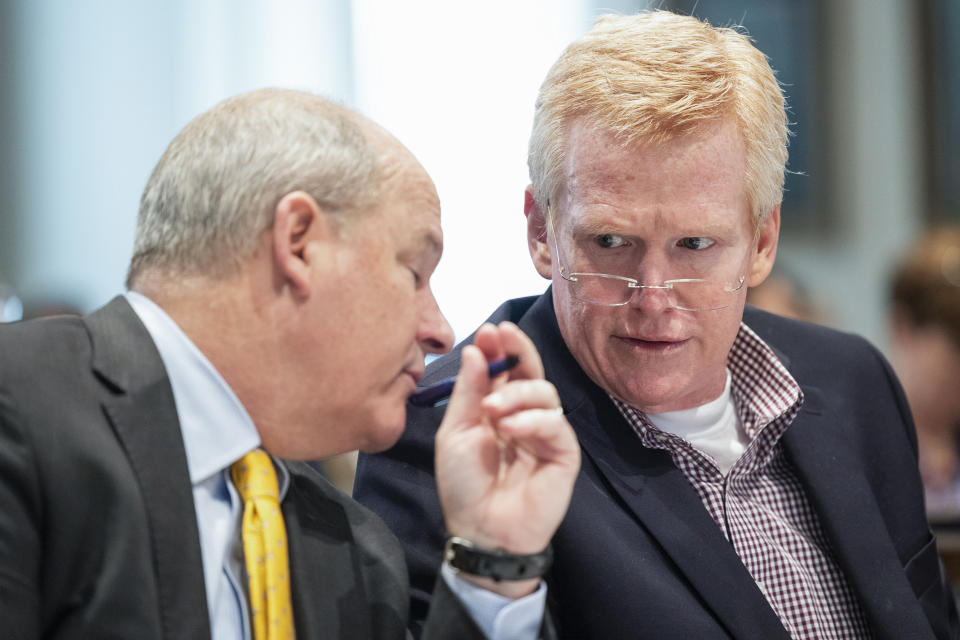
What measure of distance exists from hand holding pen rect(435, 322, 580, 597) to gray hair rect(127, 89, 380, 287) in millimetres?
263

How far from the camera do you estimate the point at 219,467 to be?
1338mm

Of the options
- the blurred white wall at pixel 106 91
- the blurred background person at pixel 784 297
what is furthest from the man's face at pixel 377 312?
the blurred white wall at pixel 106 91

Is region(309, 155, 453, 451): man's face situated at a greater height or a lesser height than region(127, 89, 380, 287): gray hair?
lesser

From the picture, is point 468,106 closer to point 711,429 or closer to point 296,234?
point 711,429

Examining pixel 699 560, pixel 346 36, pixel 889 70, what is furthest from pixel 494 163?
pixel 699 560

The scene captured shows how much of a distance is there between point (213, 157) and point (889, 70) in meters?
4.62

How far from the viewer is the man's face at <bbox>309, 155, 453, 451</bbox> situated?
1360 millimetres

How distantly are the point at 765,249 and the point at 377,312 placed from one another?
817 mm

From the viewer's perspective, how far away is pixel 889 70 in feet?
17.2

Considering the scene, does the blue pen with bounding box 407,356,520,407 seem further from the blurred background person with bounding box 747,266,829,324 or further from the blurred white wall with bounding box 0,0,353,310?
the blurred white wall with bounding box 0,0,353,310

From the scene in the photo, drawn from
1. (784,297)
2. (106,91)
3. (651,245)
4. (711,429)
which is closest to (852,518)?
(711,429)

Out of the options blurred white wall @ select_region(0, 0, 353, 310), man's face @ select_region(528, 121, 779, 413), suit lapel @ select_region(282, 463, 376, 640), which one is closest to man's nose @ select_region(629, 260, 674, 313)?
man's face @ select_region(528, 121, 779, 413)

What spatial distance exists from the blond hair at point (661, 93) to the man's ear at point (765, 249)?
6cm

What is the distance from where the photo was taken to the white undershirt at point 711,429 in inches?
73.0
